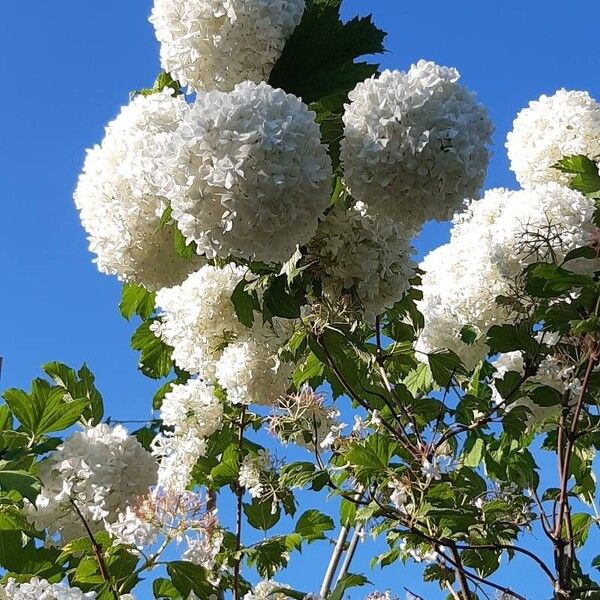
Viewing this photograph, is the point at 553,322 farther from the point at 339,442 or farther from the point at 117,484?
the point at 117,484

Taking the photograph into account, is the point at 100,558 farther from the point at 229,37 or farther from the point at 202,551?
the point at 229,37

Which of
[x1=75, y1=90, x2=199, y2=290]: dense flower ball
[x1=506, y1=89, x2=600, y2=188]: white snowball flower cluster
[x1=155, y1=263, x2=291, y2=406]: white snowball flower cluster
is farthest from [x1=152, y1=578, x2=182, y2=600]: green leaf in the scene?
[x1=506, y1=89, x2=600, y2=188]: white snowball flower cluster

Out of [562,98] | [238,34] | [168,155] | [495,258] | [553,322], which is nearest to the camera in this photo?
[168,155]

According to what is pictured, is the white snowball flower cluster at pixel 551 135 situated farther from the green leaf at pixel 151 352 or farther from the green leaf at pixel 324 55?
the green leaf at pixel 151 352

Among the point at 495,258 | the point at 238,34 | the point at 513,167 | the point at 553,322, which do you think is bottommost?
the point at 553,322

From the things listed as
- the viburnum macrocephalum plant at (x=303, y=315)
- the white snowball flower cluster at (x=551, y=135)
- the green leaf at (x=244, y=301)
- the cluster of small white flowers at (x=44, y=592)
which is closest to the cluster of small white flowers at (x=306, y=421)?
the viburnum macrocephalum plant at (x=303, y=315)

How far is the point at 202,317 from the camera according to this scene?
8.93ft

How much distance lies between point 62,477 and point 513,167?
2095 millimetres

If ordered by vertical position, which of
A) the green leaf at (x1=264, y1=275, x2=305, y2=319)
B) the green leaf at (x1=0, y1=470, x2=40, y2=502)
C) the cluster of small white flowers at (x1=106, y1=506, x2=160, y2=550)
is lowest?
the green leaf at (x1=0, y1=470, x2=40, y2=502)

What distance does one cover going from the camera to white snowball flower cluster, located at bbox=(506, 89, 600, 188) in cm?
322

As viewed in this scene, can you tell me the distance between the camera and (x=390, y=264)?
2092 millimetres

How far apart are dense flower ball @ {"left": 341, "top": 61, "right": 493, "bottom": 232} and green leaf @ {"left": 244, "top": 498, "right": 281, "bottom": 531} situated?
157 centimetres

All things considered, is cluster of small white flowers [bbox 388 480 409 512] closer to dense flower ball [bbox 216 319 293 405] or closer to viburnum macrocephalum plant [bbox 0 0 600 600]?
viburnum macrocephalum plant [bbox 0 0 600 600]

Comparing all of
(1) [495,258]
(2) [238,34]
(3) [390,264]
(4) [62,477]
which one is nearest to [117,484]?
(4) [62,477]
